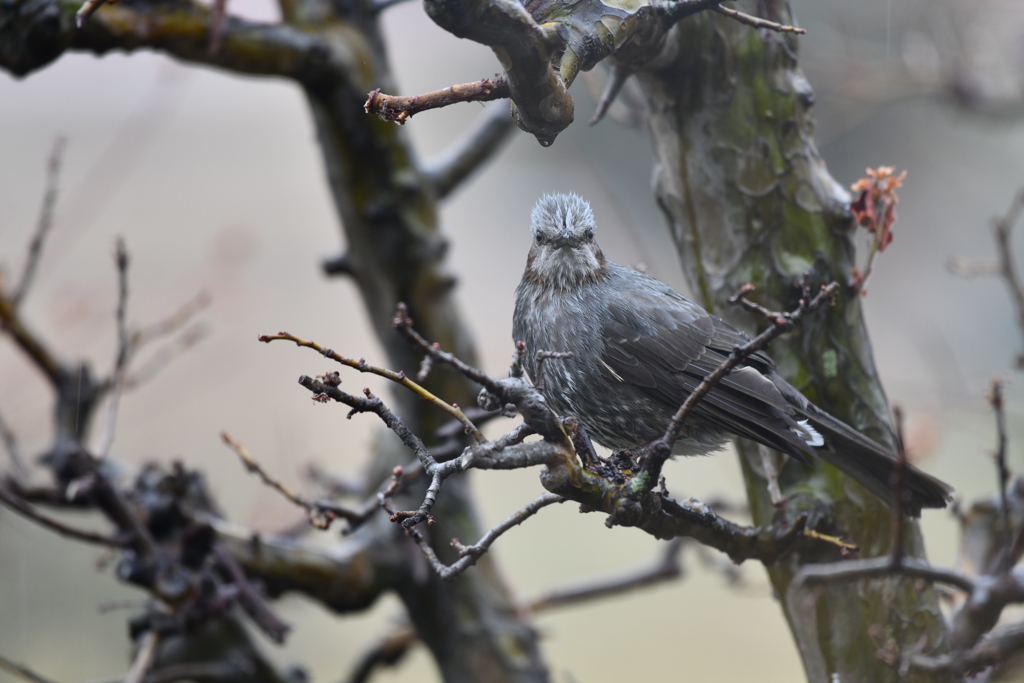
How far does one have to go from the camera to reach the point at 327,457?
3.16 metres

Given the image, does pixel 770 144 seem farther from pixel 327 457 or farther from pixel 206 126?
pixel 327 457

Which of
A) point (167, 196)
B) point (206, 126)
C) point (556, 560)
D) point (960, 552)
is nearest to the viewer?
point (960, 552)

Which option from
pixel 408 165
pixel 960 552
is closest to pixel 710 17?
pixel 408 165

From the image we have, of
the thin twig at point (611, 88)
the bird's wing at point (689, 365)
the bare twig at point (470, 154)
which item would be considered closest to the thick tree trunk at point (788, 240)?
the thin twig at point (611, 88)

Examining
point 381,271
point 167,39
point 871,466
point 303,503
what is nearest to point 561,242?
point 871,466

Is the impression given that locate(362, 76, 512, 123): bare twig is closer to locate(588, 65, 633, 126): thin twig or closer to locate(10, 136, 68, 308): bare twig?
locate(588, 65, 633, 126): thin twig

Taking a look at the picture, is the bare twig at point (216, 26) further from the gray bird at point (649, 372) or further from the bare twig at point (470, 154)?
the gray bird at point (649, 372)

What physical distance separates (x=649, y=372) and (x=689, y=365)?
0.07m

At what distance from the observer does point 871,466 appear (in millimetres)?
1288

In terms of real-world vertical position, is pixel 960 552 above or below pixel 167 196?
below

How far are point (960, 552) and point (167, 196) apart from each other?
9.23ft

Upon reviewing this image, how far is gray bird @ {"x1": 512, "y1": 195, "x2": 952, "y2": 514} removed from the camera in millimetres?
1137

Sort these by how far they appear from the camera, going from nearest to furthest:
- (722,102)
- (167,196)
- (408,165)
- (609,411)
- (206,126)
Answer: (609,411) < (722,102) < (408,165) < (206,126) < (167,196)

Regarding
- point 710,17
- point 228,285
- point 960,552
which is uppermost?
point 228,285
